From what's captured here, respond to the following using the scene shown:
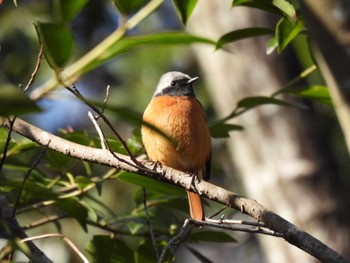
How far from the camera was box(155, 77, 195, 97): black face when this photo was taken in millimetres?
4633

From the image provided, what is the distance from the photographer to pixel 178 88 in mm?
4754

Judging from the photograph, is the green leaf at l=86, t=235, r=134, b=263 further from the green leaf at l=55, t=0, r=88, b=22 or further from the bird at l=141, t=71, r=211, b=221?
the green leaf at l=55, t=0, r=88, b=22

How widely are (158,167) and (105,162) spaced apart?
0.32 meters

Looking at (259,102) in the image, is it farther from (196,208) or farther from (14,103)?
(14,103)

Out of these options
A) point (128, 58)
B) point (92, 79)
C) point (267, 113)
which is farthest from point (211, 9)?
point (92, 79)

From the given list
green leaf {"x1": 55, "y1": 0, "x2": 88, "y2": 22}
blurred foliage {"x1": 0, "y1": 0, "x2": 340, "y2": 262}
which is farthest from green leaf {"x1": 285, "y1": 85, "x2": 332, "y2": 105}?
green leaf {"x1": 55, "y1": 0, "x2": 88, "y2": 22}

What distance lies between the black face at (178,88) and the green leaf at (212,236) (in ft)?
6.21

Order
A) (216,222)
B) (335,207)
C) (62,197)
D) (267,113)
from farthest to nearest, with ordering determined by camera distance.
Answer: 1. (267,113)
2. (335,207)
3. (62,197)
4. (216,222)

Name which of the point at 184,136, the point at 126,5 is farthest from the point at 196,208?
the point at 126,5

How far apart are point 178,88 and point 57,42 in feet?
10.3

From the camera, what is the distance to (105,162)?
2.24m

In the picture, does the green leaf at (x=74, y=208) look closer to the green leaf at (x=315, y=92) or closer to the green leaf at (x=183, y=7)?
the green leaf at (x=183, y=7)

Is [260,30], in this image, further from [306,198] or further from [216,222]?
[306,198]

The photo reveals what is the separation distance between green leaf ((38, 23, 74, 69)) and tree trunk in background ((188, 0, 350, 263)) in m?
3.83
